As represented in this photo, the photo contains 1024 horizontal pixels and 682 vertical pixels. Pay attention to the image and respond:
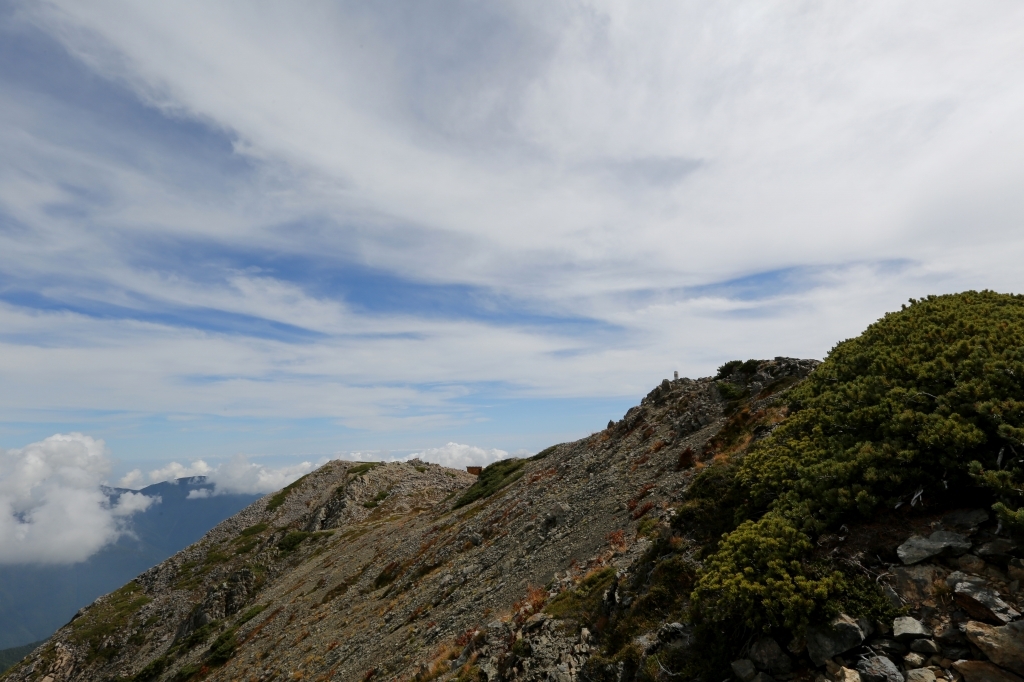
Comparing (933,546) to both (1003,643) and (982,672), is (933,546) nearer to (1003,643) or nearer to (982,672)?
(1003,643)

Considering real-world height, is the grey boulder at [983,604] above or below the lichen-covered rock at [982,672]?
above

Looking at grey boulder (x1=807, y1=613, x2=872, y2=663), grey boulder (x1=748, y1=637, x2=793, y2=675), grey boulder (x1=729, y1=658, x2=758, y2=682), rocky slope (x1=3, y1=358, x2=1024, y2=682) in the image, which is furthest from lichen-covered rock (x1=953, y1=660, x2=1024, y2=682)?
grey boulder (x1=729, y1=658, x2=758, y2=682)

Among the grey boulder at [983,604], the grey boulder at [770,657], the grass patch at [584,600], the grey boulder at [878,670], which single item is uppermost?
the grey boulder at [983,604]

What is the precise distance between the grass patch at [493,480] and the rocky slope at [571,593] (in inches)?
22.2

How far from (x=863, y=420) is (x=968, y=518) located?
3.99 meters

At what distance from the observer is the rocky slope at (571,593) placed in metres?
8.80

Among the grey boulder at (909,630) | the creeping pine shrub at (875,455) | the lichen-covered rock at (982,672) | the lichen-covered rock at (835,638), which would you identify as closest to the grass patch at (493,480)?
the creeping pine shrub at (875,455)

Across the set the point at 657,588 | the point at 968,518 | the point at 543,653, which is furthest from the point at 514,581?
the point at 968,518

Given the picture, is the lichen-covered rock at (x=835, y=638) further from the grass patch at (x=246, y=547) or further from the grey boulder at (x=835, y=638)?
the grass patch at (x=246, y=547)

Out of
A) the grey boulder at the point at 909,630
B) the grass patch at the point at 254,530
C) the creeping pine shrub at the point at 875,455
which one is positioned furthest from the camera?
the grass patch at the point at 254,530

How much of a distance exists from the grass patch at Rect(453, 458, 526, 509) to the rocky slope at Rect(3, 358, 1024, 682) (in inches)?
22.2

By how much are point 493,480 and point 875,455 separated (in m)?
55.2

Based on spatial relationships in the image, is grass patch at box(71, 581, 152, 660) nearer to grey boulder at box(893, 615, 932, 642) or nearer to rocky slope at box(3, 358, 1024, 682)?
rocky slope at box(3, 358, 1024, 682)

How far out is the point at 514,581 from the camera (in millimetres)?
23906
